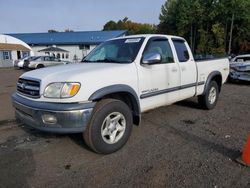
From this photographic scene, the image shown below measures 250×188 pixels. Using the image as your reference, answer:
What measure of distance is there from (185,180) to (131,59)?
2244 mm

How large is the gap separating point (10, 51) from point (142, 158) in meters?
40.0

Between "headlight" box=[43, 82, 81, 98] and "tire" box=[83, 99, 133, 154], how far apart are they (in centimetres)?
45

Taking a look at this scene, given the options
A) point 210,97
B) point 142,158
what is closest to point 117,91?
point 142,158

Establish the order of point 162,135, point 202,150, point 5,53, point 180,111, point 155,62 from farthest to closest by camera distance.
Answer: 1. point 5,53
2. point 180,111
3. point 162,135
4. point 155,62
5. point 202,150

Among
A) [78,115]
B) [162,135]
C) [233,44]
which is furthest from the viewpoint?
[233,44]

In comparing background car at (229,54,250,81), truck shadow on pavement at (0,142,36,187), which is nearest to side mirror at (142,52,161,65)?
truck shadow on pavement at (0,142,36,187)

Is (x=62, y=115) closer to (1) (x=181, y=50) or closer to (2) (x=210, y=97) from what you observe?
(1) (x=181, y=50)

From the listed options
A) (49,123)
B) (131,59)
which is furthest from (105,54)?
(49,123)

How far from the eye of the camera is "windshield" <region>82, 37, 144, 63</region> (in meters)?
4.66

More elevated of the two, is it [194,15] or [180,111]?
[194,15]

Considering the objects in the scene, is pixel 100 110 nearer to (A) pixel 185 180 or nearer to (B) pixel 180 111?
(A) pixel 185 180

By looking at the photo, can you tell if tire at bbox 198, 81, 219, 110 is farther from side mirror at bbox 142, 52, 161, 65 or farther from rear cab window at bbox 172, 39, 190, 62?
side mirror at bbox 142, 52, 161, 65

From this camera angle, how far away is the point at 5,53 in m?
38.1

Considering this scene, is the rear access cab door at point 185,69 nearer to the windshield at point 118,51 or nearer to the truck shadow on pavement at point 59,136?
the windshield at point 118,51
